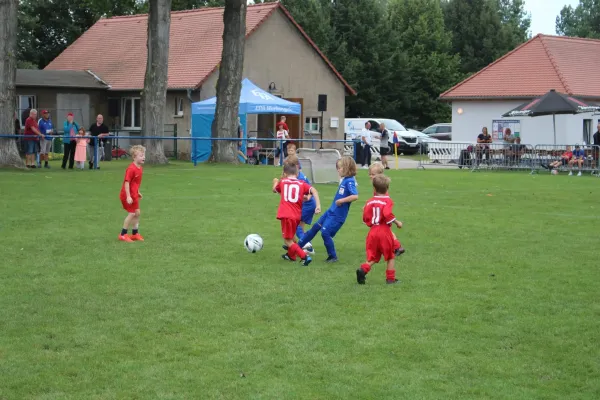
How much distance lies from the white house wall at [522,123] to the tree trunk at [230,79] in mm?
15964

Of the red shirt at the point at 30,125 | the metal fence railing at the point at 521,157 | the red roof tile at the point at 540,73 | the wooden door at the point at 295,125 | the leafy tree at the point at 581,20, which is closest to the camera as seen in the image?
the red shirt at the point at 30,125

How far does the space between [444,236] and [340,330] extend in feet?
21.2

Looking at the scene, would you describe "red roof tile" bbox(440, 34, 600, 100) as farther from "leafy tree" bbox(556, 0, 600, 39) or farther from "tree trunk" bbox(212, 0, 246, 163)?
"leafy tree" bbox(556, 0, 600, 39)

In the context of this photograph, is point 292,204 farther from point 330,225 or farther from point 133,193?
point 133,193

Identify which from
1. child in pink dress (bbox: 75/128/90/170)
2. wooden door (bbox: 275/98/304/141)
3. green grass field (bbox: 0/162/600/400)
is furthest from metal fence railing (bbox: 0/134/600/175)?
green grass field (bbox: 0/162/600/400)

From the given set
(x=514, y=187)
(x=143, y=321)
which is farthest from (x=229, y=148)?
(x=143, y=321)

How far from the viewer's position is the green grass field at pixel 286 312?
21.8 ft

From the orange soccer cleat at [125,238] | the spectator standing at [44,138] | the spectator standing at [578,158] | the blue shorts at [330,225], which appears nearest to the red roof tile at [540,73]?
the spectator standing at [578,158]

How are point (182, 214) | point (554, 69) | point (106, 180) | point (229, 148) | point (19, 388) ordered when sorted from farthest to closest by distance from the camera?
1. point (554, 69)
2. point (229, 148)
3. point (106, 180)
4. point (182, 214)
5. point (19, 388)

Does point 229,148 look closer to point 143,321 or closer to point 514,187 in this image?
point 514,187

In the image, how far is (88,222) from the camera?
15.4 meters

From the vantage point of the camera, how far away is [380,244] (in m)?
10.2

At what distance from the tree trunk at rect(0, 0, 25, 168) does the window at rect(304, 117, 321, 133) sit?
2121 centimetres

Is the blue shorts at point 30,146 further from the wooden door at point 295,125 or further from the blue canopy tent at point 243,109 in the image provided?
the wooden door at point 295,125
